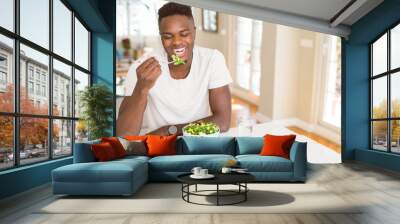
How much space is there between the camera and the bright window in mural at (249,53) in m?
12.5

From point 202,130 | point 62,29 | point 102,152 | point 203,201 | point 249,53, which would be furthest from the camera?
point 249,53

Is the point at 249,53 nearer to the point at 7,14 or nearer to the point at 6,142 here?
the point at 7,14

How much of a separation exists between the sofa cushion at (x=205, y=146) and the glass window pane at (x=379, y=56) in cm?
406

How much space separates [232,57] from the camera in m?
11.7

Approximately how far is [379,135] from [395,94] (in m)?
1.16

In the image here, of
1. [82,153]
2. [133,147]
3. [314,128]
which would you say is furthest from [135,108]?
[314,128]

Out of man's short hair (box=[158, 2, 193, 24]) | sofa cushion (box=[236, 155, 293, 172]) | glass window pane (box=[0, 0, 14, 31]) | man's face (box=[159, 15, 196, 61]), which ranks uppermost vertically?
man's short hair (box=[158, 2, 193, 24])

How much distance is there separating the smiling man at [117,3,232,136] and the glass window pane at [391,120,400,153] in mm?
3702

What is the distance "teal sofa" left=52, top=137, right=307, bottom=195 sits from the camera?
518cm

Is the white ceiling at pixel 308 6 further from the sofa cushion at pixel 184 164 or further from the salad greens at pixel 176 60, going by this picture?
the sofa cushion at pixel 184 164

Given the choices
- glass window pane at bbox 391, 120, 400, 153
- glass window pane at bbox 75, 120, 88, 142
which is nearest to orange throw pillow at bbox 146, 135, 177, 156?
glass window pane at bbox 75, 120, 88, 142

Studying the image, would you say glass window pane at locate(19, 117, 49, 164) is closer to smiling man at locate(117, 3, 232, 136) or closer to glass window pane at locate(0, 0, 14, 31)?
glass window pane at locate(0, 0, 14, 31)

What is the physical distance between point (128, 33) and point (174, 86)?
4468mm

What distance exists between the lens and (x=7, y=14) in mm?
5352
